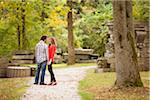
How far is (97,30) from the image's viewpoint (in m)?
32.3

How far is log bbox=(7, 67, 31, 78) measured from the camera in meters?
18.7

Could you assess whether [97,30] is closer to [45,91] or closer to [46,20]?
[46,20]

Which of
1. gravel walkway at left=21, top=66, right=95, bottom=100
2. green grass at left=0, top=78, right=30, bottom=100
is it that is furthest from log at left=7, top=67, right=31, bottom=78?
gravel walkway at left=21, top=66, right=95, bottom=100

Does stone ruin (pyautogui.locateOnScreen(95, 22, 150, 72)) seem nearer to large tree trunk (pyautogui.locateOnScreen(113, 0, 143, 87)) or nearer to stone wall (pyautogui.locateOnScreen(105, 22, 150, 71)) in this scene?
stone wall (pyautogui.locateOnScreen(105, 22, 150, 71))

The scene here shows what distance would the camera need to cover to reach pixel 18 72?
1883 centimetres

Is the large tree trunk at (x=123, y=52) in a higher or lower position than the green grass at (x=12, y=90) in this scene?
higher

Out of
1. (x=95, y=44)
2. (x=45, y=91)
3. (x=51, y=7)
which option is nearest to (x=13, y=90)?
(x=45, y=91)

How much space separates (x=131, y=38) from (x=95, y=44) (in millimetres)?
17261

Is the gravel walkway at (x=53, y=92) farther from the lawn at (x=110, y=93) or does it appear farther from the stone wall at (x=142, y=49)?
the stone wall at (x=142, y=49)

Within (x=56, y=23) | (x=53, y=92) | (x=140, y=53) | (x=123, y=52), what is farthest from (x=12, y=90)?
(x=56, y=23)

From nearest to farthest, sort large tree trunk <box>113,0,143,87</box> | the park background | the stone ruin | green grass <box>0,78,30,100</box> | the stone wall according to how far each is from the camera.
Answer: green grass <box>0,78,30,100</box> → large tree trunk <box>113,0,143,87</box> → the stone ruin → the stone wall → the park background

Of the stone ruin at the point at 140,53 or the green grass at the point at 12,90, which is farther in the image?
the stone ruin at the point at 140,53

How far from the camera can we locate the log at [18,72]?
18.7 metres

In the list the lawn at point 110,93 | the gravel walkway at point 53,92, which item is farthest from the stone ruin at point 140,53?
the lawn at point 110,93
